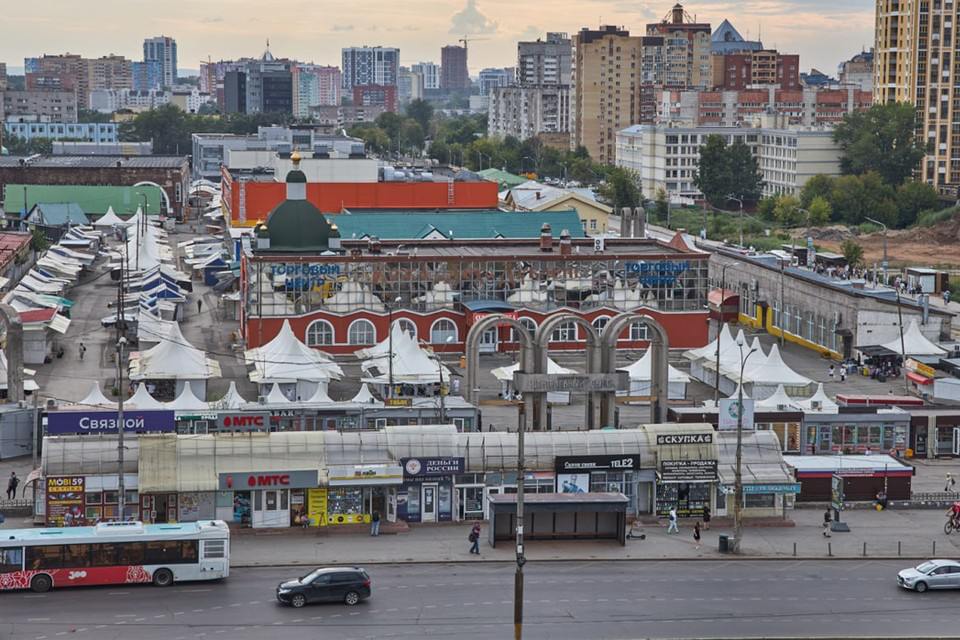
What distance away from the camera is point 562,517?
46.7 metres

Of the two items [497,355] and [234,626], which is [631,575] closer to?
[234,626]

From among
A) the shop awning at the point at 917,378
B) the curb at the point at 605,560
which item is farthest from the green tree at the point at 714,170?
the curb at the point at 605,560

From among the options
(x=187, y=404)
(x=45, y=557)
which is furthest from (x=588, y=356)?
(x=45, y=557)

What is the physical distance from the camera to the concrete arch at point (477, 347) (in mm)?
57312

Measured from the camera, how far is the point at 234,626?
123 feet

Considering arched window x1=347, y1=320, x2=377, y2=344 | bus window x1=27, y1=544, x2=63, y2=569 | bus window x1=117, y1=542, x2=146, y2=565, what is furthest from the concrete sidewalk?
arched window x1=347, y1=320, x2=377, y2=344

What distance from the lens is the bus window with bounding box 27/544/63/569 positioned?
4006 centimetres

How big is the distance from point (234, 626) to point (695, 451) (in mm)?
17262

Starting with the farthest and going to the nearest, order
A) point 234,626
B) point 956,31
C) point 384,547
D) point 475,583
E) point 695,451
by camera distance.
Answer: point 956,31 < point 695,451 < point 384,547 < point 475,583 < point 234,626

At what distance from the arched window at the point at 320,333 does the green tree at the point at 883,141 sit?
333ft

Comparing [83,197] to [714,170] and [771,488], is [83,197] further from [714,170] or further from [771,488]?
[771,488]

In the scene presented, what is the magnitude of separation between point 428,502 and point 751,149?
134 meters

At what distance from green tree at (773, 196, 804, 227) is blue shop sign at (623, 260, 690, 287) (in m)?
77.0

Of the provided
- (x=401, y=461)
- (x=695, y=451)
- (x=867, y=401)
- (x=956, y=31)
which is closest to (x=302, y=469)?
(x=401, y=461)
